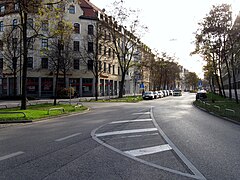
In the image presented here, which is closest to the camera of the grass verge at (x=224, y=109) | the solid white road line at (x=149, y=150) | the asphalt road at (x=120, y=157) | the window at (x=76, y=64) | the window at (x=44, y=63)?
the asphalt road at (x=120, y=157)

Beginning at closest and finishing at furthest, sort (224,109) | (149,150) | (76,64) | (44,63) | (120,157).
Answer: (120,157) → (149,150) → (224,109) → (44,63) → (76,64)

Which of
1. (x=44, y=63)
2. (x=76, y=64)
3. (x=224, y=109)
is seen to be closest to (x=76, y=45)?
(x=76, y=64)

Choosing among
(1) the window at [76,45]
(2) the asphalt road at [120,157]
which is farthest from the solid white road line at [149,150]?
(1) the window at [76,45]

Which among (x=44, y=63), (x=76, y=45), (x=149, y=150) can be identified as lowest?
(x=149, y=150)

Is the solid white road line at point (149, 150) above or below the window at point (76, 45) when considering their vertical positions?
below

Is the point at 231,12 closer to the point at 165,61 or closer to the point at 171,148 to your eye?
the point at 171,148

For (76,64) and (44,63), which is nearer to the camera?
(44,63)

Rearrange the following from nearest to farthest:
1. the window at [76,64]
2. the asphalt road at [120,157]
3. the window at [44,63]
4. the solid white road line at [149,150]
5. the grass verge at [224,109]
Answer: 1. the asphalt road at [120,157]
2. the solid white road line at [149,150]
3. the grass verge at [224,109]
4. the window at [44,63]
5. the window at [76,64]

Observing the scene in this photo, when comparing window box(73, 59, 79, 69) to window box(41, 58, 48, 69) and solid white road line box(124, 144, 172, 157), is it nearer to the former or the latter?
window box(41, 58, 48, 69)

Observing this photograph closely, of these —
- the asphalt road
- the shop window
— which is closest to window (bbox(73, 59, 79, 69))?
the shop window

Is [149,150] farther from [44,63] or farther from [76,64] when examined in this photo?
[76,64]

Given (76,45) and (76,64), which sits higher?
(76,45)

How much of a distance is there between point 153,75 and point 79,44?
2789 cm

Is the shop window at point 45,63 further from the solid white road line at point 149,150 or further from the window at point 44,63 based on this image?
the solid white road line at point 149,150
